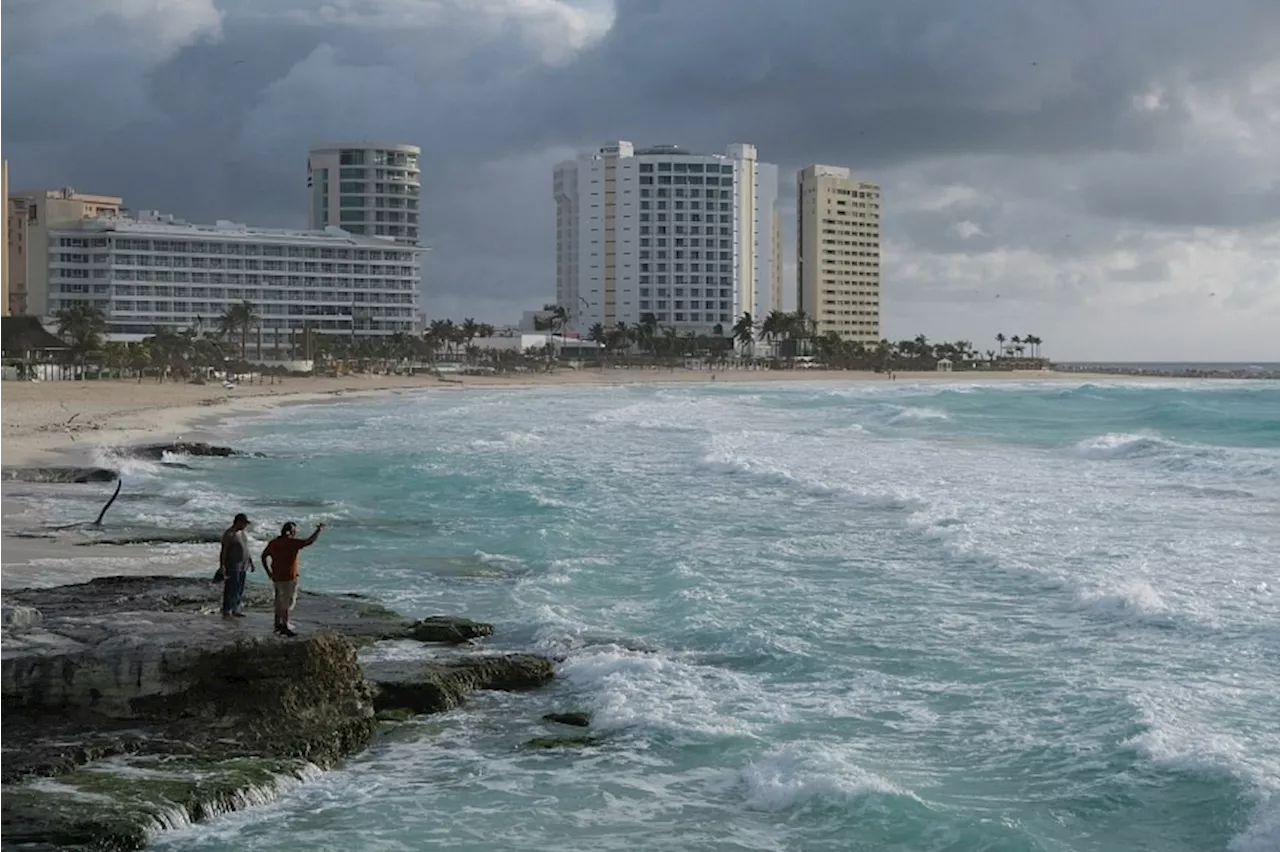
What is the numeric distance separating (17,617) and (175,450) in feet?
96.3

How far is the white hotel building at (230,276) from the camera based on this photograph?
14688 cm

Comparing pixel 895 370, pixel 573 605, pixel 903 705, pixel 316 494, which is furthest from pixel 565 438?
pixel 895 370

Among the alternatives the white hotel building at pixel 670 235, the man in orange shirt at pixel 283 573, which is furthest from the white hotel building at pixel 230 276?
the man in orange shirt at pixel 283 573

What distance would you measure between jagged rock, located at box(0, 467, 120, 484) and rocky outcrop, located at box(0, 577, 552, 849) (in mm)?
19583

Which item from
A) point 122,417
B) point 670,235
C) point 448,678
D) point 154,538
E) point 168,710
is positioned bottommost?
point 448,678

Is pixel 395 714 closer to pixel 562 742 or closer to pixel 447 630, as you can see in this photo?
pixel 562 742

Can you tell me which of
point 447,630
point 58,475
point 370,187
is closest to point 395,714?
point 447,630

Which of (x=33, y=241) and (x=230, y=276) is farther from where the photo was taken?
(x=230, y=276)

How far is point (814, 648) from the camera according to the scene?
15.9 m

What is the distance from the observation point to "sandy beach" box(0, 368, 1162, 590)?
67.1 ft

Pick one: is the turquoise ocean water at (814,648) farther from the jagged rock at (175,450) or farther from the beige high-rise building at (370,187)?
the beige high-rise building at (370,187)

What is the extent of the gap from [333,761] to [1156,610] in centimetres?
1035

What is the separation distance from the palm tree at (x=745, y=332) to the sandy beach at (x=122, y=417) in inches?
797

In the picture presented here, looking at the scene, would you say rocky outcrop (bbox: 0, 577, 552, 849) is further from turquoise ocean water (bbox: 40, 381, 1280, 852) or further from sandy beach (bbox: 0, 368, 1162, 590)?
sandy beach (bbox: 0, 368, 1162, 590)
